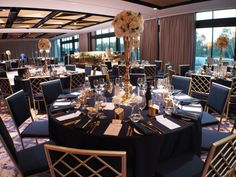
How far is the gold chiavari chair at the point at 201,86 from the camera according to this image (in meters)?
4.70

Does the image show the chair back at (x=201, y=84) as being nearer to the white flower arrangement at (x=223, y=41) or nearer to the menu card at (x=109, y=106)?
the white flower arrangement at (x=223, y=41)

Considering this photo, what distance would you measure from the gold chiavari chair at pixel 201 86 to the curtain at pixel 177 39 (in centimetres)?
453

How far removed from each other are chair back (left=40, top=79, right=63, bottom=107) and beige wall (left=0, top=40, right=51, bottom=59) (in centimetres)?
2569

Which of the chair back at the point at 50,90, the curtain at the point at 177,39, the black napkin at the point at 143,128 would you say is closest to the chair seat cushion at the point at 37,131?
the chair back at the point at 50,90

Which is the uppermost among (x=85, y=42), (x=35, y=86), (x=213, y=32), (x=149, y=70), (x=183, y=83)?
(x=85, y=42)

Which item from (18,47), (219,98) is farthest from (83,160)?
(18,47)

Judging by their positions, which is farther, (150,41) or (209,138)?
(150,41)

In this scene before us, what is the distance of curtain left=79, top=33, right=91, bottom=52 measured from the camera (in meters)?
17.6

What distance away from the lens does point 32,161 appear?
210 cm

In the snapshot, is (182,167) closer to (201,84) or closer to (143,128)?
(143,128)

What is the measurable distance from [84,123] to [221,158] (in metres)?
1.20

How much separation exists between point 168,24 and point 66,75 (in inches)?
229

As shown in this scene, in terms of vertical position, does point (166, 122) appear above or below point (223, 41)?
below

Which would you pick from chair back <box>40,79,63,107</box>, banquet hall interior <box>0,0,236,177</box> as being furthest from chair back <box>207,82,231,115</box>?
chair back <box>40,79,63,107</box>
